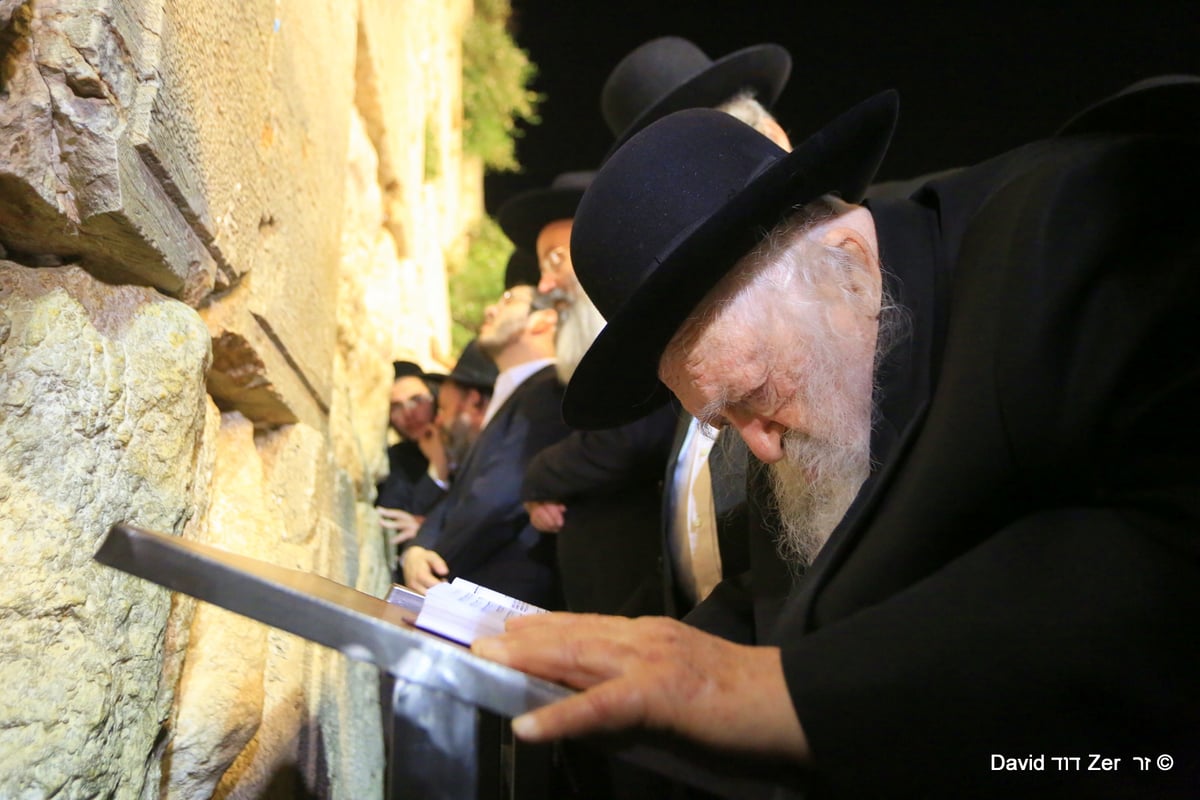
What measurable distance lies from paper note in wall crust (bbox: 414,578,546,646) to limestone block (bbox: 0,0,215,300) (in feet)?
2.00

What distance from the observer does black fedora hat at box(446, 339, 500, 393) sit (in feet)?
11.2

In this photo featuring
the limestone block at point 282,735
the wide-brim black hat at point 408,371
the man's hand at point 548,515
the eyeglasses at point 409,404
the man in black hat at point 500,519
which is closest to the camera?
the limestone block at point 282,735

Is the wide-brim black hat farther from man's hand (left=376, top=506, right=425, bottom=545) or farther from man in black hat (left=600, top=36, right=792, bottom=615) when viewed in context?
man in black hat (left=600, top=36, right=792, bottom=615)

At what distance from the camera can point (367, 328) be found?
3076 mm

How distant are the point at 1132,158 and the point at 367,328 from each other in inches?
104

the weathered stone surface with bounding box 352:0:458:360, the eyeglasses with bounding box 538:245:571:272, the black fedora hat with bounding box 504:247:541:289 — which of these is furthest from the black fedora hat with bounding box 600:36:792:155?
the weathered stone surface with bounding box 352:0:458:360

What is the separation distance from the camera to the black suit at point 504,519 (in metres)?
2.29

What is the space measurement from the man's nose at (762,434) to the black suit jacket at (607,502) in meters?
0.81

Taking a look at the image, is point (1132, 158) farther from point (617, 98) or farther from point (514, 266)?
point (514, 266)

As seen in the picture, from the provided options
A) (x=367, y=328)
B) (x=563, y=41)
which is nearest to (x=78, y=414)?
(x=367, y=328)

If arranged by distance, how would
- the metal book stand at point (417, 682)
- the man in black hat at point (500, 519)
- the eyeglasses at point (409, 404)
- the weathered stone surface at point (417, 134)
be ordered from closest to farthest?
the metal book stand at point (417, 682)
the man in black hat at point (500, 519)
the weathered stone surface at point (417, 134)
the eyeglasses at point (409, 404)

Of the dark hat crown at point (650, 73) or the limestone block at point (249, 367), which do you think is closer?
the limestone block at point (249, 367)

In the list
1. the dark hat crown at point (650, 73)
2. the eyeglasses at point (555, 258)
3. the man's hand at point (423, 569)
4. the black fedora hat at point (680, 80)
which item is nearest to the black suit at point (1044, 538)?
the man's hand at point (423, 569)

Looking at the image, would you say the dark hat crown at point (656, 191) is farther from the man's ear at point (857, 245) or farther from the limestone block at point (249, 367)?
the limestone block at point (249, 367)
